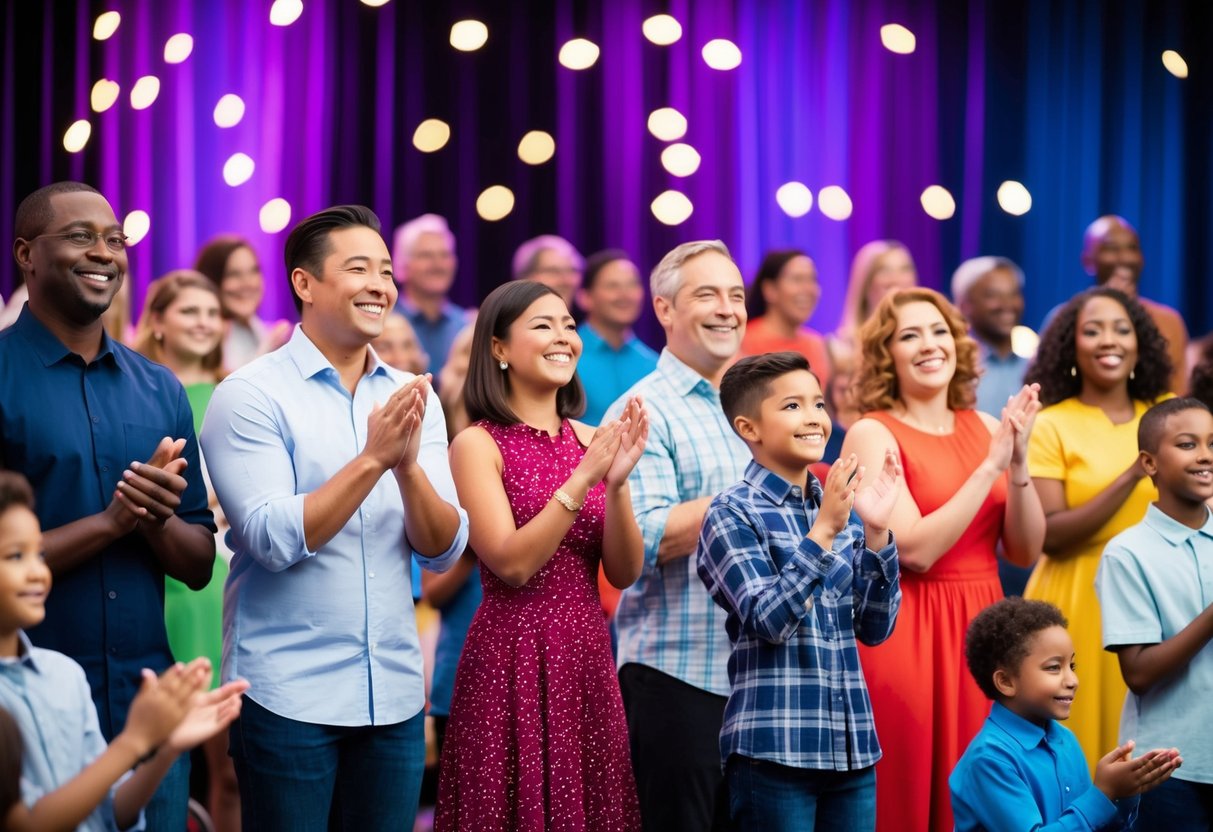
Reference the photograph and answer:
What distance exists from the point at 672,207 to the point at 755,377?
3813 millimetres

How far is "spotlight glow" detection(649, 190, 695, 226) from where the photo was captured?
22.1 feet

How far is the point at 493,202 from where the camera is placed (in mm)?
6695

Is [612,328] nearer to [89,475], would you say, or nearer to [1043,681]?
[1043,681]

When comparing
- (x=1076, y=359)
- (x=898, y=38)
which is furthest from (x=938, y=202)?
(x=1076, y=359)

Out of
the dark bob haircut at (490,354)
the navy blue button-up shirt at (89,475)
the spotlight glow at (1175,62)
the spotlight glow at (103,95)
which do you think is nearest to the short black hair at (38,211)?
the navy blue button-up shirt at (89,475)

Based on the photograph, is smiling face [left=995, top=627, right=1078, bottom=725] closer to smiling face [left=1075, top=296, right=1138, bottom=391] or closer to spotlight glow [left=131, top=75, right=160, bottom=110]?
smiling face [left=1075, top=296, right=1138, bottom=391]

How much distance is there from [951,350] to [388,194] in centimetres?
351

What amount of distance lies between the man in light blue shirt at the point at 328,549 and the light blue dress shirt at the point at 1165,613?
1.41 metres

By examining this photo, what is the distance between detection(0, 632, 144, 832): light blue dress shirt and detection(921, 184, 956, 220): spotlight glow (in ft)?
17.0

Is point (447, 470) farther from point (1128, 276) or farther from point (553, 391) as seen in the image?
point (1128, 276)

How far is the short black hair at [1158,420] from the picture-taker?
334 cm

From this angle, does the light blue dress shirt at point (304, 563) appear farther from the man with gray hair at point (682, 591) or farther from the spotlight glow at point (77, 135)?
the spotlight glow at point (77, 135)

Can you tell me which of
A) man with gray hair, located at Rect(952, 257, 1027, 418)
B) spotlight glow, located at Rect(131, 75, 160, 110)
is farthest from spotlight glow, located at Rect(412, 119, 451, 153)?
man with gray hair, located at Rect(952, 257, 1027, 418)

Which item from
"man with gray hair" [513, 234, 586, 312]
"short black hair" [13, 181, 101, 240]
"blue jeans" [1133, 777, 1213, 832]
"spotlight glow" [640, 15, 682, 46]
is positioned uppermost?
"spotlight glow" [640, 15, 682, 46]
